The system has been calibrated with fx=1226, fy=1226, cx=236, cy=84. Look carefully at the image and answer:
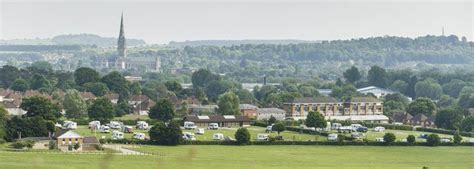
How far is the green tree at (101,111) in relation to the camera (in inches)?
2298

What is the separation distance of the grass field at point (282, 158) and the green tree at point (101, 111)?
1513 cm

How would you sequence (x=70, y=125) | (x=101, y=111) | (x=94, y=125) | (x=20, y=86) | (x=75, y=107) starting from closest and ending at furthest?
(x=70, y=125) → (x=94, y=125) → (x=101, y=111) → (x=75, y=107) → (x=20, y=86)

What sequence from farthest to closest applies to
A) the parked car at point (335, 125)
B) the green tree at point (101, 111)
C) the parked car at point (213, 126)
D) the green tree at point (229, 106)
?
the green tree at point (229, 106) → the green tree at point (101, 111) → the parked car at point (213, 126) → the parked car at point (335, 125)

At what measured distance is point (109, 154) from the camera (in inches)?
532

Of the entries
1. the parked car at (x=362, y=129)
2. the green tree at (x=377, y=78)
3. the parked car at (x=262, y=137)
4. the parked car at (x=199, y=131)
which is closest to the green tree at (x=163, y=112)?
the parked car at (x=199, y=131)

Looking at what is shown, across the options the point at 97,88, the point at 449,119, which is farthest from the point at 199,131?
the point at 97,88

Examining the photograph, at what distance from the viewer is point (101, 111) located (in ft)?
192

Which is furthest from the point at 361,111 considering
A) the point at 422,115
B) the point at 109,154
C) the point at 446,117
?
the point at 109,154

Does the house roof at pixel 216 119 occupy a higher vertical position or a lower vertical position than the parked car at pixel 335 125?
higher

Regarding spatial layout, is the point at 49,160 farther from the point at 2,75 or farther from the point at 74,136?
the point at 2,75

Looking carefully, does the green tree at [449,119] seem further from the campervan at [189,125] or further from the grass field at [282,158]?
the campervan at [189,125]

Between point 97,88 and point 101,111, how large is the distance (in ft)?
67.4

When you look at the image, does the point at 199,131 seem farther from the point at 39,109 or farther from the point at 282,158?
the point at 282,158

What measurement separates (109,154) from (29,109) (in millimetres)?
39950
